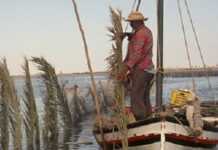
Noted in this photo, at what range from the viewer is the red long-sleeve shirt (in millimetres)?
12562

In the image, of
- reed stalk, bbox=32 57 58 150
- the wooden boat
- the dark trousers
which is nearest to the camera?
the wooden boat

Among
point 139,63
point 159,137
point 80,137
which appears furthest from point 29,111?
point 80,137

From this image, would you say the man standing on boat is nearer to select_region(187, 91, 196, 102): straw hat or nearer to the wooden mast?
the wooden mast

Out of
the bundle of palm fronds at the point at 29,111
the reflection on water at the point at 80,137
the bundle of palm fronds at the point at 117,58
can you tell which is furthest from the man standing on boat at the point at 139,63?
the reflection on water at the point at 80,137

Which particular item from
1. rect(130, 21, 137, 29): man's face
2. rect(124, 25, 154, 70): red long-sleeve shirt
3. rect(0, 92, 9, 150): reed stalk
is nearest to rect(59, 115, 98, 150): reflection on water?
rect(0, 92, 9, 150): reed stalk

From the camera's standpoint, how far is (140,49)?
12.6 meters

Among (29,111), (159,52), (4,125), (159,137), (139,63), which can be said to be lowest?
(159,137)

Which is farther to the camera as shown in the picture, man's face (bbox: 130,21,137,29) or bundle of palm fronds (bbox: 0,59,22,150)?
bundle of palm fronds (bbox: 0,59,22,150)

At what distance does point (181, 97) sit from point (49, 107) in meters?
5.19

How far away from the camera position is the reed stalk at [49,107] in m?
17.4

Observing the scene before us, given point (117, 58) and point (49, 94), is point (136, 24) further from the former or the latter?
point (49, 94)

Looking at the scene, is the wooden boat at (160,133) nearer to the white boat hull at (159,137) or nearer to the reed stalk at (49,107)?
the white boat hull at (159,137)

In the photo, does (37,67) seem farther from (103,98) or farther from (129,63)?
(103,98)

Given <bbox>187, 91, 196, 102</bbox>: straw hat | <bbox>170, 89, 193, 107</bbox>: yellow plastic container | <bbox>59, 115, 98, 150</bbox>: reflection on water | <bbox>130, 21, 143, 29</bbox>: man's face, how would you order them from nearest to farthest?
<bbox>130, 21, 143, 29</bbox>: man's face, <bbox>187, 91, 196, 102</bbox>: straw hat, <bbox>170, 89, 193, 107</bbox>: yellow plastic container, <bbox>59, 115, 98, 150</bbox>: reflection on water
